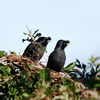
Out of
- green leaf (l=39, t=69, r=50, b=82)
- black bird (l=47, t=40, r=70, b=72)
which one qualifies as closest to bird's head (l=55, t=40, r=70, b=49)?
black bird (l=47, t=40, r=70, b=72)

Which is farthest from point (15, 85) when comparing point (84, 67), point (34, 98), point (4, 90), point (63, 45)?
point (63, 45)

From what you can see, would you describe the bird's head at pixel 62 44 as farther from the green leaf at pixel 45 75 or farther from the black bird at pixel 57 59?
the green leaf at pixel 45 75

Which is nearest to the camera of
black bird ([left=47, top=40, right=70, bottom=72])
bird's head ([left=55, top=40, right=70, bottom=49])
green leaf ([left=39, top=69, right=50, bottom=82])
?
green leaf ([left=39, top=69, right=50, bottom=82])

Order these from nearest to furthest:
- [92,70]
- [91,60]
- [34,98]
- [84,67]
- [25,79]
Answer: [34,98] < [91,60] < [92,70] < [84,67] < [25,79]

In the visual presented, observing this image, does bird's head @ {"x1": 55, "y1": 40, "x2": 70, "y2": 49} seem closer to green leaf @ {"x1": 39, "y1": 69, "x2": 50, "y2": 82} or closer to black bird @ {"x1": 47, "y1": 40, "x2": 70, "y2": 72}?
black bird @ {"x1": 47, "y1": 40, "x2": 70, "y2": 72}

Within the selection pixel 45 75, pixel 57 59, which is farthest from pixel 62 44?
pixel 45 75

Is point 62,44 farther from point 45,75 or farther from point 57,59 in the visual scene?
point 45,75

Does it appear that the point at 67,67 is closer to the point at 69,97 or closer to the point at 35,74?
the point at 35,74

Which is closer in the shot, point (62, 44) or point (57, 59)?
point (57, 59)

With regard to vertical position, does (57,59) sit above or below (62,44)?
below

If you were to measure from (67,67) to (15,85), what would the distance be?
105 cm

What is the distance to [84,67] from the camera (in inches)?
112

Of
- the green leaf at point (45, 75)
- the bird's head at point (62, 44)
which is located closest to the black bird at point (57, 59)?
the bird's head at point (62, 44)

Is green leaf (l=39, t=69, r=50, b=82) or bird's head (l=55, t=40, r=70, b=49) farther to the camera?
bird's head (l=55, t=40, r=70, b=49)
